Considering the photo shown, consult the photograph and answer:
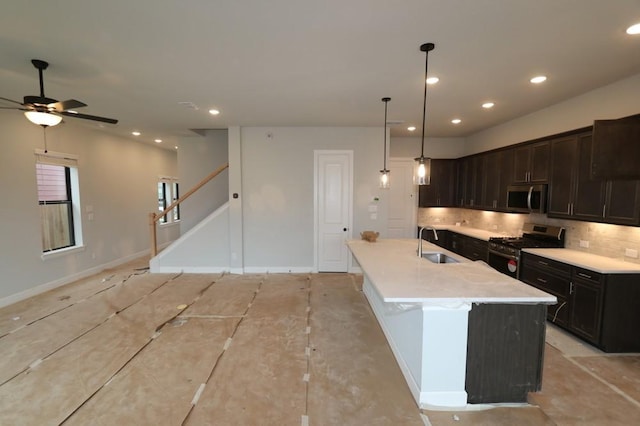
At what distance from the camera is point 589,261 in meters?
3.09

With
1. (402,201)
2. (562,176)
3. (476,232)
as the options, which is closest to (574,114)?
(562,176)

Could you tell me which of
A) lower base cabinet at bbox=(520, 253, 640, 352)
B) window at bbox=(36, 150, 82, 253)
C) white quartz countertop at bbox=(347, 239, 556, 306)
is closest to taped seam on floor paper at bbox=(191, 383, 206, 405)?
white quartz countertop at bbox=(347, 239, 556, 306)

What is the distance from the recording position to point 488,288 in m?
2.16

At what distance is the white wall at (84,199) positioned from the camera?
409cm

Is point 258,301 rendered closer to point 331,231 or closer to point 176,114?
point 331,231

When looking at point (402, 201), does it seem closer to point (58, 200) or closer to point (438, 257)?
point (438, 257)

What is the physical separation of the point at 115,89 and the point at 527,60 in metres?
4.56

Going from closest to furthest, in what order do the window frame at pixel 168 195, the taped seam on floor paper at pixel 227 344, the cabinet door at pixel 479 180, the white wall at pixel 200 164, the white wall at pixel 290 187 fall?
the taped seam on floor paper at pixel 227 344 < the cabinet door at pixel 479 180 < the white wall at pixel 290 187 < the white wall at pixel 200 164 < the window frame at pixel 168 195

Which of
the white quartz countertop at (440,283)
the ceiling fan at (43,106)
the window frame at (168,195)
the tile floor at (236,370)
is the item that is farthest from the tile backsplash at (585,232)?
the window frame at (168,195)

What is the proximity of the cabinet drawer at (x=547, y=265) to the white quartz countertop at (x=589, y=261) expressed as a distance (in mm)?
53

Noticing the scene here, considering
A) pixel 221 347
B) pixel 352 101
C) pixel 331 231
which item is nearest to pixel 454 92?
pixel 352 101

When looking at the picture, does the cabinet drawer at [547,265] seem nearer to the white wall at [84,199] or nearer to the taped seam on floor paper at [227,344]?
the taped seam on floor paper at [227,344]

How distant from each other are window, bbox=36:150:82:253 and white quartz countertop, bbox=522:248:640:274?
24.1 feet

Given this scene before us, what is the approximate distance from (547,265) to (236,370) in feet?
12.1
